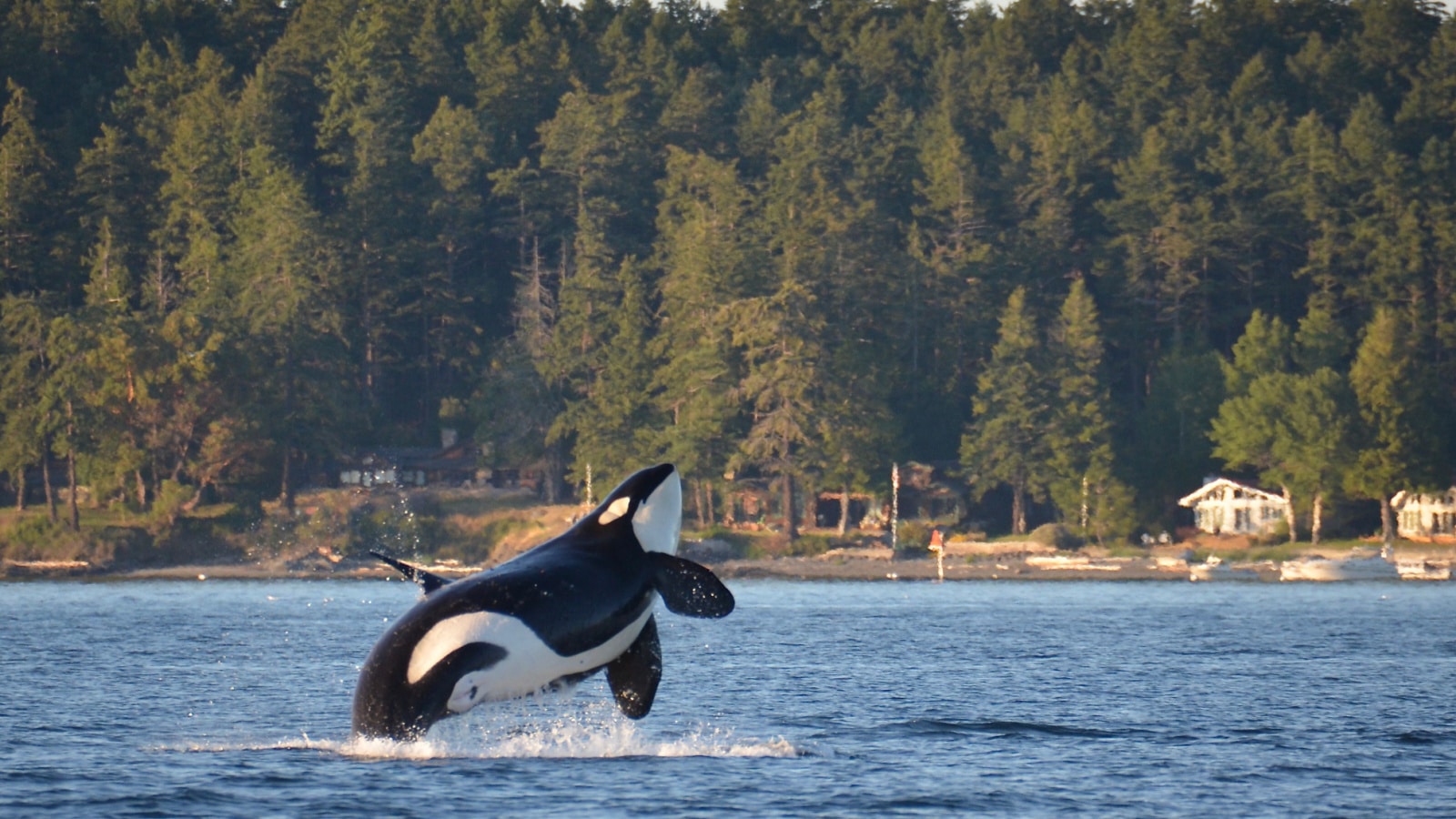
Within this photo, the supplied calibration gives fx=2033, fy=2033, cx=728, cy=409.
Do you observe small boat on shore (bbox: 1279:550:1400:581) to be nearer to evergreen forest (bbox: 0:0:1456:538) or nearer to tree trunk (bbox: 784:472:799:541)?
evergreen forest (bbox: 0:0:1456:538)

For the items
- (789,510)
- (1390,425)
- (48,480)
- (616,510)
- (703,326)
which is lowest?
(616,510)

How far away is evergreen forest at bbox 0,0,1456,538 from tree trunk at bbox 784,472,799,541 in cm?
24

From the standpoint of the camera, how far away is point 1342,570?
113125 mm

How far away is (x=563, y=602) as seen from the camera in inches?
1110

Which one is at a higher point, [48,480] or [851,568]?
[48,480]

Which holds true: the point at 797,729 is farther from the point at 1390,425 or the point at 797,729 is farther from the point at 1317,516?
the point at 1390,425

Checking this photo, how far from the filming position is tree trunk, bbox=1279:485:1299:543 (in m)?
130

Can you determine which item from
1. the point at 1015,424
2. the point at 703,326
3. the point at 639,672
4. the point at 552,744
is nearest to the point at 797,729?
the point at 552,744

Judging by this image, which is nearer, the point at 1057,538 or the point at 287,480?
the point at 1057,538

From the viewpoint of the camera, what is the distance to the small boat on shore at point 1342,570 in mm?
112938

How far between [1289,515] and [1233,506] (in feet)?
14.2

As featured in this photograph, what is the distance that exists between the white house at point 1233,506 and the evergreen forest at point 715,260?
2292 millimetres

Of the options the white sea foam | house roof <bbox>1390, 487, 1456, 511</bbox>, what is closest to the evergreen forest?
house roof <bbox>1390, 487, 1456, 511</bbox>

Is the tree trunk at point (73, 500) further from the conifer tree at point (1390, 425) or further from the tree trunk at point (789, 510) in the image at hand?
the conifer tree at point (1390, 425)
